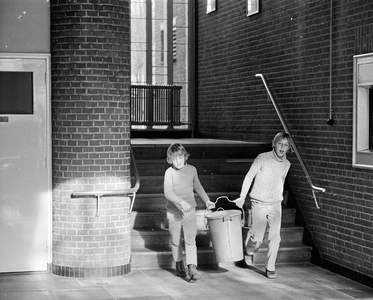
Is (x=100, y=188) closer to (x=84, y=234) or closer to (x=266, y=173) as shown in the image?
(x=84, y=234)

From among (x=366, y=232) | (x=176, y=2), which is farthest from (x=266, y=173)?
(x=176, y=2)

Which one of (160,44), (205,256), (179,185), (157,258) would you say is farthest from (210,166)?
(160,44)

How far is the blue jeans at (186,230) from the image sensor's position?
351 inches

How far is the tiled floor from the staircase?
334 millimetres

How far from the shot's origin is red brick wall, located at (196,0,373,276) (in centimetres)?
923

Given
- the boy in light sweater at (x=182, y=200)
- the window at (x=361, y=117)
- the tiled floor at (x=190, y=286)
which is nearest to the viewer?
the tiled floor at (x=190, y=286)

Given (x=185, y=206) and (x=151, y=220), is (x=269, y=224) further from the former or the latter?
(x=151, y=220)

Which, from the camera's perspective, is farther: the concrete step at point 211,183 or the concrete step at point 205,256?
the concrete step at point 211,183

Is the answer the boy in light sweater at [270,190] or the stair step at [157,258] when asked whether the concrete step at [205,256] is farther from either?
the boy in light sweater at [270,190]

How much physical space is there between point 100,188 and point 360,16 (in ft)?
12.0

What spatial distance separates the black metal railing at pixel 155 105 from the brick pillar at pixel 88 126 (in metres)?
6.34

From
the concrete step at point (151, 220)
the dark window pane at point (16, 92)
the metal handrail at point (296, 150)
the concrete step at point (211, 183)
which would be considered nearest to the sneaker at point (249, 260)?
the concrete step at point (151, 220)

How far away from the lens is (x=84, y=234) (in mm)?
9172

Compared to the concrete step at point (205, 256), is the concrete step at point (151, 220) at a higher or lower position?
higher
